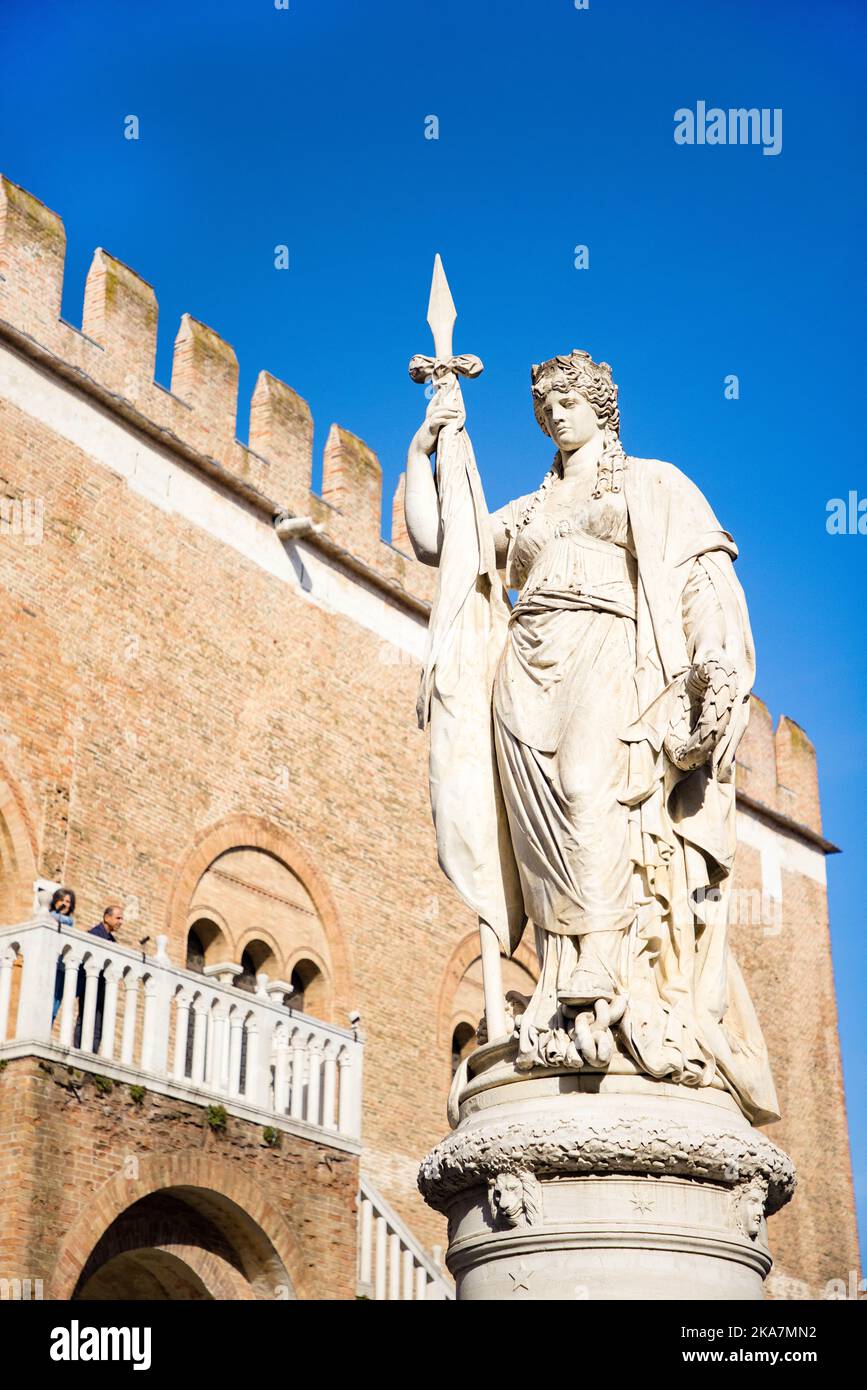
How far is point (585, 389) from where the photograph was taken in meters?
5.76

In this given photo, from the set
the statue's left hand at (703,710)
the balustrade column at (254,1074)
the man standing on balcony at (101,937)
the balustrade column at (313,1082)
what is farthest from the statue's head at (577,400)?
the balustrade column at (313,1082)

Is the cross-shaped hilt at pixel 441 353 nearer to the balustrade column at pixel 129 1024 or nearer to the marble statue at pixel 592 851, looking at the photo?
the marble statue at pixel 592 851

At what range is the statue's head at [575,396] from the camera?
5762mm

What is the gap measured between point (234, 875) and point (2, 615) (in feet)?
10.9

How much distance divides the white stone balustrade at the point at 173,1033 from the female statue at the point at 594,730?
7108 mm

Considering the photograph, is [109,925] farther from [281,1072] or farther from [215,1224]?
[215,1224]

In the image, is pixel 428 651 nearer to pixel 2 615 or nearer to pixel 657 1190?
pixel 657 1190

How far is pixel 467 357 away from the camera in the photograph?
5.76 metres

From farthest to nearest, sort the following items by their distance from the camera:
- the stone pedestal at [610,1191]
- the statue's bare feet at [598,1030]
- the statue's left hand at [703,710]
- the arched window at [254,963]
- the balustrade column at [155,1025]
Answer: the arched window at [254,963], the balustrade column at [155,1025], the statue's left hand at [703,710], the statue's bare feet at [598,1030], the stone pedestal at [610,1191]

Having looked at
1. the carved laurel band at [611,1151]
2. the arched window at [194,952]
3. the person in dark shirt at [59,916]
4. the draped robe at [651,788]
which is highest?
the arched window at [194,952]

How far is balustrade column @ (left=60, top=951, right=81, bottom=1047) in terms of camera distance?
12.2m

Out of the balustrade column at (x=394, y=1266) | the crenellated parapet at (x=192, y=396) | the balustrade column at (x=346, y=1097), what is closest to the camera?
the balustrade column at (x=346, y=1097)
